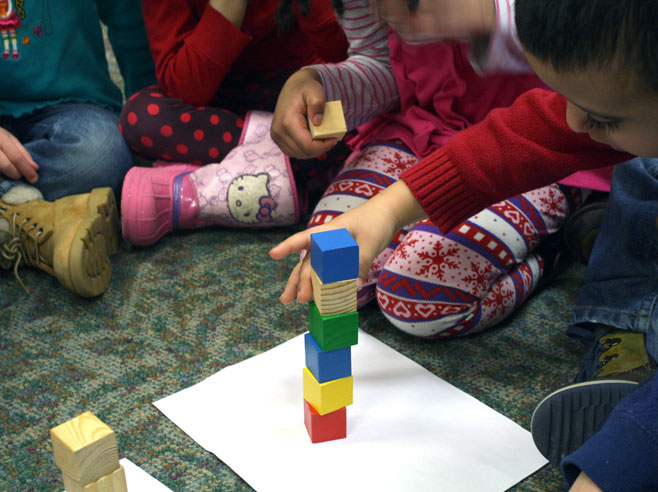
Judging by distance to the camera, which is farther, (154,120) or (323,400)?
(154,120)

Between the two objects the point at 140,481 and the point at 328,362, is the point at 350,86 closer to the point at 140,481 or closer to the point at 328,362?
the point at 328,362

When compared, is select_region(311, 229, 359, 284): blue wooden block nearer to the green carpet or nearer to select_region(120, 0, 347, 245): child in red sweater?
the green carpet

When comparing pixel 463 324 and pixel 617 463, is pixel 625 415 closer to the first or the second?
pixel 617 463

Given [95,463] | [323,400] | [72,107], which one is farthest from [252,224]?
[95,463]

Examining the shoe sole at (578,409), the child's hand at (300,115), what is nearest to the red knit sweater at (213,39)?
the child's hand at (300,115)

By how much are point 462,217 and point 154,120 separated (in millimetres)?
650

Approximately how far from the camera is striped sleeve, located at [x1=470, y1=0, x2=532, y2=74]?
73 centimetres

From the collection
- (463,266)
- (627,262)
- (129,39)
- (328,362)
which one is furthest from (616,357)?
(129,39)

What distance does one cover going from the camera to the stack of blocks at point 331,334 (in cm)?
64

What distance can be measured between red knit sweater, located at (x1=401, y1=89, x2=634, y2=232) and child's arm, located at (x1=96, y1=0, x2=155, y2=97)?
30.2 inches

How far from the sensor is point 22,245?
106 cm

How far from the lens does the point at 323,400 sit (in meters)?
0.71

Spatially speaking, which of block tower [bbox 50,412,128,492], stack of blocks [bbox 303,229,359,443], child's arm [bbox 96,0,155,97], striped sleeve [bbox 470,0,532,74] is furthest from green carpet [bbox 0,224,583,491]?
child's arm [bbox 96,0,155,97]

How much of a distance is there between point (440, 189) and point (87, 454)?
486mm
